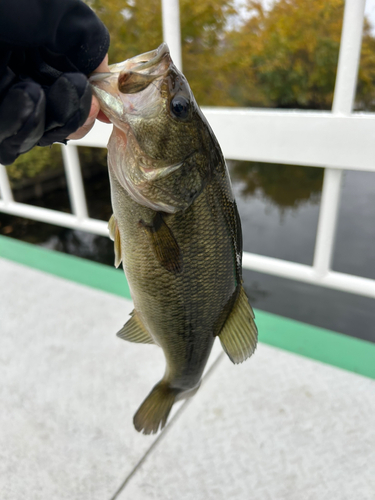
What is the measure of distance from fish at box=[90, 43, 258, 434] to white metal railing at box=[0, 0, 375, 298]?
2.70 ft

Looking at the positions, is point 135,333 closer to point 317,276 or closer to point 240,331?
point 240,331

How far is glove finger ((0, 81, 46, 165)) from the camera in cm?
57

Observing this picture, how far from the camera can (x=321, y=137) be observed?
4.88 ft

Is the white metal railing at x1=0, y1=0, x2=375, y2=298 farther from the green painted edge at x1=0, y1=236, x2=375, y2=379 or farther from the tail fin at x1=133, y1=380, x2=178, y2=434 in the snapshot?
the tail fin at x1=133, y1=380, x2=178, y2=434

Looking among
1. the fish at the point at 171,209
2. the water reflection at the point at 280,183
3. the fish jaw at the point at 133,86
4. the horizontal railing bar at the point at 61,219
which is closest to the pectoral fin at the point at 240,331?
the fish at the point at 171,209

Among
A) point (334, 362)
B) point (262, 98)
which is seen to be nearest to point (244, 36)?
point (262, 98)

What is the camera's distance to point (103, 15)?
33.3 feet

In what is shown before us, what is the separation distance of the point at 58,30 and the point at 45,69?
74 millimetres

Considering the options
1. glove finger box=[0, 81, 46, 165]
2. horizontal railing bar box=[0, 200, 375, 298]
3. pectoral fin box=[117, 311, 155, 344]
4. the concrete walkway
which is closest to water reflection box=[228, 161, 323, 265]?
horizontal railing bar box=[0, 200, 375, 298]

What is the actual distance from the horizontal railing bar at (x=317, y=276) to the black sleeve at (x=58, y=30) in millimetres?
1327

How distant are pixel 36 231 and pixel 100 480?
7635mm

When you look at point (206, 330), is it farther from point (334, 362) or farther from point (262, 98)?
point (262, 98)

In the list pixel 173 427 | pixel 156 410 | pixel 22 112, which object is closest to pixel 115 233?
pixel 22 112

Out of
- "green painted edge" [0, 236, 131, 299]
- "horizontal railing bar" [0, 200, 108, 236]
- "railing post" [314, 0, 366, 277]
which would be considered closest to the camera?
"railing post" [314, 0, 366, 277]
